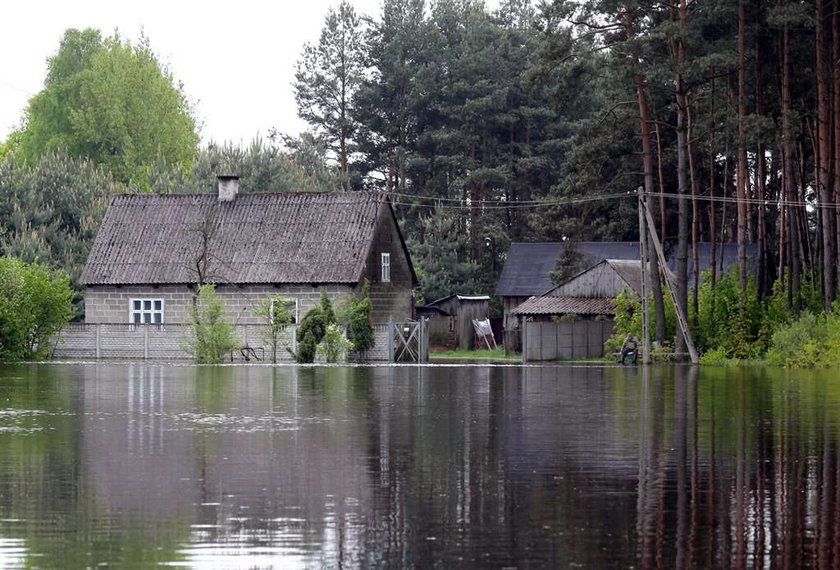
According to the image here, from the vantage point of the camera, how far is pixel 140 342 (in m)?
60.6

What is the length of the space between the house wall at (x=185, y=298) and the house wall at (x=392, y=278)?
2352mm

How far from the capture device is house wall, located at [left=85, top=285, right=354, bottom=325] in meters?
61.2

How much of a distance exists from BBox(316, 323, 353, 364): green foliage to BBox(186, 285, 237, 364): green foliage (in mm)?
3200

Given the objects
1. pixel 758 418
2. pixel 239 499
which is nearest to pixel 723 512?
pixel 239 499

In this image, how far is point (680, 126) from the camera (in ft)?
181

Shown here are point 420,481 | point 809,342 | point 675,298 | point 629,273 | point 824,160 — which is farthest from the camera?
point 629,273

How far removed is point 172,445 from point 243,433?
6.60 ft

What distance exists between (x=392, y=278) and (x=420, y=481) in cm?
4828

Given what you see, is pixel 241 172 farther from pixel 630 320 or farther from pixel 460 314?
pixel 630 320

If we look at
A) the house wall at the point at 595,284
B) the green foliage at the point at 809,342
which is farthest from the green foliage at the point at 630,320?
the green foliage at the point at 809,342

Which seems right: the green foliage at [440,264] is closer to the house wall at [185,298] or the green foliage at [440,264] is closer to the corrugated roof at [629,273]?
the corrugated roof at [629,273]

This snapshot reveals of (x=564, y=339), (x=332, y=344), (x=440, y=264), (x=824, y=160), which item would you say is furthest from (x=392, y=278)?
(x=824, y=160)

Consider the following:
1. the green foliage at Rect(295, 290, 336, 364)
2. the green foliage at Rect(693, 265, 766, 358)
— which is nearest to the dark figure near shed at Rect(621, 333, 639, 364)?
the green foliage at Rect(693, 265, 766, 358)

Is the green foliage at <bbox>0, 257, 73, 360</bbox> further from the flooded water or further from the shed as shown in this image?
the flooded water
